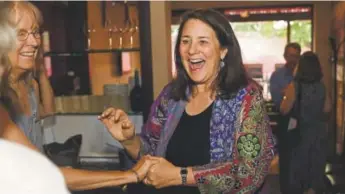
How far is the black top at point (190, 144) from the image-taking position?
159cm

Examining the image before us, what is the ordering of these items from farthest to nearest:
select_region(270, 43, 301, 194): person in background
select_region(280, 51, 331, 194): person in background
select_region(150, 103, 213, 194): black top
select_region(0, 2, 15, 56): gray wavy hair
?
select_region(270, 43, 301, 194): person in background, select_region(280, 51, 331, 194): person in background, select_region(150, 103, 213, 194): black top, select_region(0, 2, 15, 56): gray wavy hair

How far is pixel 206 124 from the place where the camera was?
1598 mm

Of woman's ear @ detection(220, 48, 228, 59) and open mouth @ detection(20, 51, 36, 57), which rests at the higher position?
open mouth @ detection(20, 51, 36, 57)

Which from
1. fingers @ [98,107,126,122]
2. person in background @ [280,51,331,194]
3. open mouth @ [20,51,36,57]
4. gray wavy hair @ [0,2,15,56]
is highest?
gray wavy hair @ [0,2,15,56]

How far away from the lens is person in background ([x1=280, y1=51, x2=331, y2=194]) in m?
4.00

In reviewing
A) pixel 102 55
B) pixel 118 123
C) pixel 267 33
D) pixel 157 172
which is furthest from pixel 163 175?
pixel 267 33

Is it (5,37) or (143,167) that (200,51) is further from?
(5,37)

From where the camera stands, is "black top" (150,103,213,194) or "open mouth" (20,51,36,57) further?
"black top" (150,103,213,194)

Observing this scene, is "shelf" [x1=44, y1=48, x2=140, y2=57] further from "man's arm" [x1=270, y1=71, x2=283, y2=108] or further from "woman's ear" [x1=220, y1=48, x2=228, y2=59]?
"man's arm" [x1=270, y1=71, x2=283, y2=108]

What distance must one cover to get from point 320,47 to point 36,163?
6.27 m

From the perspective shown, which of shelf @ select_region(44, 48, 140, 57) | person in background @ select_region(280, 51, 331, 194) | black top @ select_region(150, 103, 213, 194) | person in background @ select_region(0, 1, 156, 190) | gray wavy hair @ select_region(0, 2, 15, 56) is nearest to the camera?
gray wavy hair @ select_region(0, 2, 15, 56)

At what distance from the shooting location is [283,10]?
643cm

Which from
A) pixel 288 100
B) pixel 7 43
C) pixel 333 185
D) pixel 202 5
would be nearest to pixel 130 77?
pixel 288 100

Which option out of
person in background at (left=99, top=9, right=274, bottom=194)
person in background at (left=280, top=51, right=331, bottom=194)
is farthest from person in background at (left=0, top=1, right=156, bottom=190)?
person in background at (left=280, top=51, right=331, bottom=194)
